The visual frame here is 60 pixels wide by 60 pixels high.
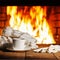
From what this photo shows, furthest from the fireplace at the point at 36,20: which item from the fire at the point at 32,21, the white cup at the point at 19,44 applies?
the white cup at the point at 19,44

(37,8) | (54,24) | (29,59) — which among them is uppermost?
(37,8)

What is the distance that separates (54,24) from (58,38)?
14 cm

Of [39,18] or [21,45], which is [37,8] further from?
[21,45]

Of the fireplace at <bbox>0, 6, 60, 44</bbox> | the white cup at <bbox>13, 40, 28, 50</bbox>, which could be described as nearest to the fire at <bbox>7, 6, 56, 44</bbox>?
the fireplace at <bbox>0, 6, 60, 44</bbox>

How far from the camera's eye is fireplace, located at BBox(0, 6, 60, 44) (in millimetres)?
1935

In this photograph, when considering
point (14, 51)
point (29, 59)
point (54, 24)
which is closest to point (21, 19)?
point (54, 24)

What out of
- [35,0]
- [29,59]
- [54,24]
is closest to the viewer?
[29,59]

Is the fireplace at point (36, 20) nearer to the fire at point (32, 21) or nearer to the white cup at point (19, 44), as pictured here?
the fire at point (32, 21)

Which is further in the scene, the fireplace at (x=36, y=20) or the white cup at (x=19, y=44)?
the fireplace at (x=36, y=20)

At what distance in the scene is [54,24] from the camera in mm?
1932

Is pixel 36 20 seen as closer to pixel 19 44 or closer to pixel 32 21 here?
pixel 32 21

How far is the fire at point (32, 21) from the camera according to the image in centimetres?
194

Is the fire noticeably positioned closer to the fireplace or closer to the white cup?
the fireplace

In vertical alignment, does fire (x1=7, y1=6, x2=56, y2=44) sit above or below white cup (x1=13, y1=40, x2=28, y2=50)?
above
